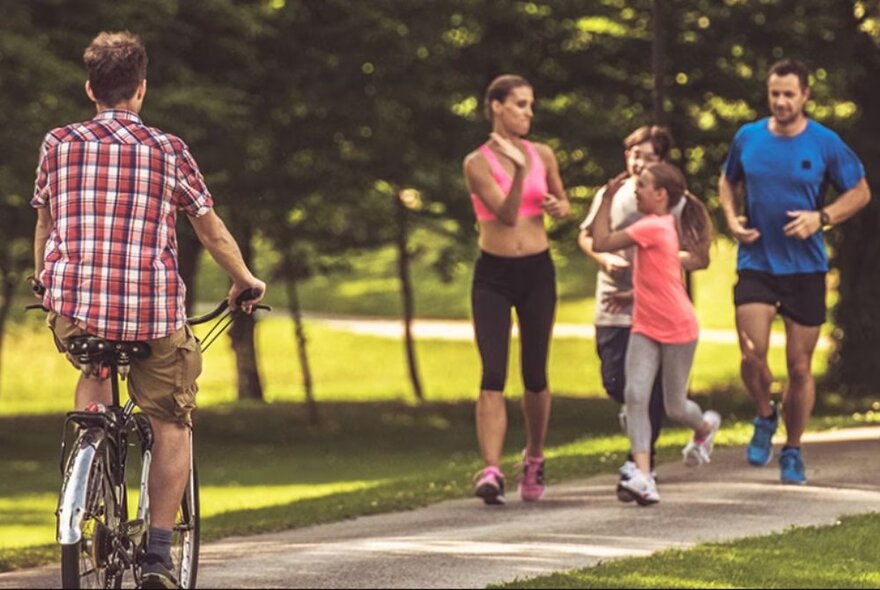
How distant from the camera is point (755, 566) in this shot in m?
8.80

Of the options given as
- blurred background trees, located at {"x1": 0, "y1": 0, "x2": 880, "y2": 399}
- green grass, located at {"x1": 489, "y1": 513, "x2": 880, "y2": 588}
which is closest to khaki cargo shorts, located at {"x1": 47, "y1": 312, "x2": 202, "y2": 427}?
green grass, located at {"x1": 489, "y1": 513, "x2": 880, "y2": 588}

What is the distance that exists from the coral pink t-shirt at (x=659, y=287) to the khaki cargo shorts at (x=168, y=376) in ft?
13.4

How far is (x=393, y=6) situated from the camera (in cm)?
2169

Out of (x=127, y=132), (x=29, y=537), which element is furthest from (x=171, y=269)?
(x=29, y=537)

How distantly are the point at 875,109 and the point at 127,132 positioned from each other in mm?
19011

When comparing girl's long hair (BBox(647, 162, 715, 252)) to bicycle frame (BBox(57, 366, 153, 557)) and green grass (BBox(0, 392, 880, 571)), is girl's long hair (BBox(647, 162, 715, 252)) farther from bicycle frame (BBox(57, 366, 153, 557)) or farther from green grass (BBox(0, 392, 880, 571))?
bicycle frame (BBox(57, 366, 153, 557))

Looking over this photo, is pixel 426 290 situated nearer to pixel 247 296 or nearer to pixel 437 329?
pixel 437 329

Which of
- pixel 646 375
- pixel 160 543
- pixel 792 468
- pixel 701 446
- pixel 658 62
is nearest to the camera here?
pixel 160 543

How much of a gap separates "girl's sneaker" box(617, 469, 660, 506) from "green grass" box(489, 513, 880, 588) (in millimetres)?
1242

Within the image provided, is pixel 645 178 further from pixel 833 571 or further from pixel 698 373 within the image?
pixel 698 373

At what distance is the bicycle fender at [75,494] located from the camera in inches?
251

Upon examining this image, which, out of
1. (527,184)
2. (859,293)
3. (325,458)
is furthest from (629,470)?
(859,293)

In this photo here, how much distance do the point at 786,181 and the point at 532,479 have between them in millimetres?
2087

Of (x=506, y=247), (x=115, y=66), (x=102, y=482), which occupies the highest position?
(x=115, y=66)
